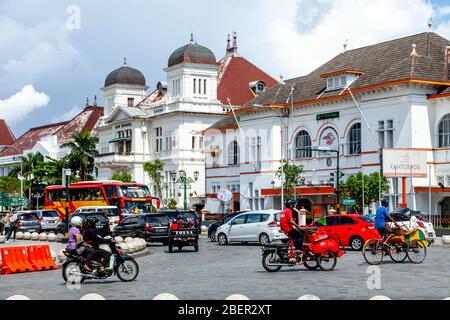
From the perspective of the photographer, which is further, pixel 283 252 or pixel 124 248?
pixel 124 248

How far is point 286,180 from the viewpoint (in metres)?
64.5

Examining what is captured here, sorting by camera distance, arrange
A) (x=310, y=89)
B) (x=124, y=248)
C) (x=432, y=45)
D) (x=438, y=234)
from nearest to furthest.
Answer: (x=124, y=248), (x=438, y=234), (x=432, y=45), (x=310, y=89)

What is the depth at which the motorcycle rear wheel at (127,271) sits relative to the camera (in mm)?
21844

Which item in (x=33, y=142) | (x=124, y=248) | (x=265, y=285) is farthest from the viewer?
(x=33, y=142)

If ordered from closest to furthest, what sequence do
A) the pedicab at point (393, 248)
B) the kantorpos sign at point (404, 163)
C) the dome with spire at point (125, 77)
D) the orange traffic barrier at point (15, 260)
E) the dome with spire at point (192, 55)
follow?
the orange traffic barrier at point (15, 260) < the pedicab at point (393, 248) < the kantorpos sign at point (404, 163) < the dome with spire at point (192, 55) < the dome with spire at point (125, 77)

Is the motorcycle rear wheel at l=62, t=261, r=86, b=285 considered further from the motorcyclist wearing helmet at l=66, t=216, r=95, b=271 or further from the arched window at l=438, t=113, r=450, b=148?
the arched window at l=438, t=113, r=450, b=148

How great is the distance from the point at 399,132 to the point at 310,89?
39.8 feet

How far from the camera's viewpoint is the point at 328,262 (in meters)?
24.1

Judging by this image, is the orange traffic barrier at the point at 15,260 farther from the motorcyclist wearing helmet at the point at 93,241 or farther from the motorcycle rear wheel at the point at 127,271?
the motorcycle rear wheel at the point at 127,271

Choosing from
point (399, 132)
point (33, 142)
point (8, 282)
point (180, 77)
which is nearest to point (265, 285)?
Answer: point (8, 282)

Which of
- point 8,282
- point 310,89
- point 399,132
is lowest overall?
point 8,282

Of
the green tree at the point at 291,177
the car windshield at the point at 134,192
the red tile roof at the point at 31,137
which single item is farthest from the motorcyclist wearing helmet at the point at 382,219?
the red tile roof at the point at 31,137

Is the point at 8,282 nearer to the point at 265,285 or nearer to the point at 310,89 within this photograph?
the point at 265,285

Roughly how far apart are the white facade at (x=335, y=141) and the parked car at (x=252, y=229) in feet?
66.6
